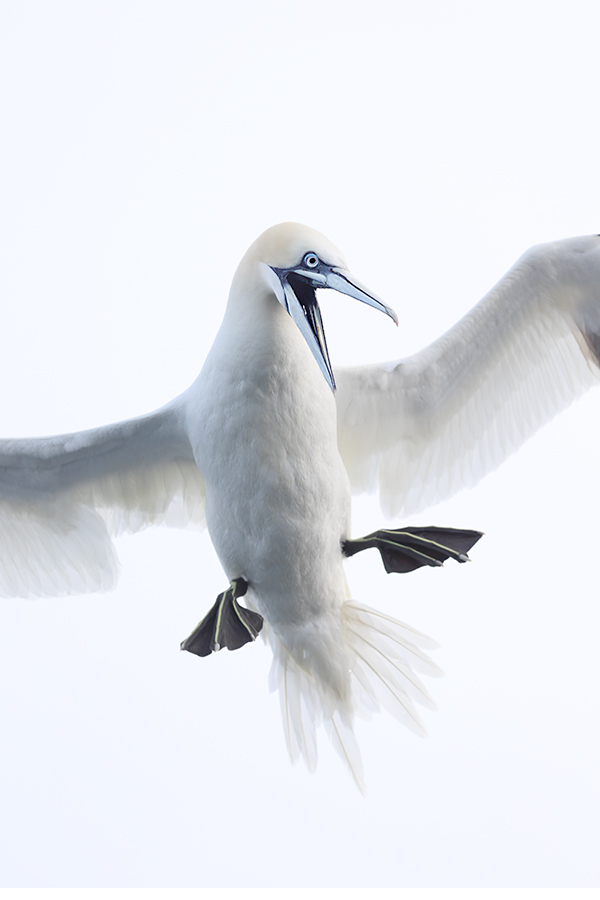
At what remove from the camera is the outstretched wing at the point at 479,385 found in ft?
8.21

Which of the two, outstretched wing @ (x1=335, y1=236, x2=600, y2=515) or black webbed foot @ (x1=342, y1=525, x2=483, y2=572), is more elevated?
outstretched wing @ (x1=335, y1=236, x2=600, y2=515)

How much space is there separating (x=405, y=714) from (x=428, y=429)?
0.75 metres

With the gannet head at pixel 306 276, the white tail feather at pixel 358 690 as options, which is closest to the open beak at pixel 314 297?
the gannet head at pixel 306 276

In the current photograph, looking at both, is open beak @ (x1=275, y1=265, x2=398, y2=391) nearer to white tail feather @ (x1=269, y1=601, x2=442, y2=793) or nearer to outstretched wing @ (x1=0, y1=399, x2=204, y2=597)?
outstretched wing @ (x1=0, y1=399, x2=204, y2=597)

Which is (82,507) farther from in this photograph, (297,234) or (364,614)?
(297,234)

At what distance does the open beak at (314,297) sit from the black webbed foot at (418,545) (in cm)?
57

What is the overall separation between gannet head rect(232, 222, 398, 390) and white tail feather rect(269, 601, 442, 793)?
2.38 ft

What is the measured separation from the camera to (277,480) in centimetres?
211

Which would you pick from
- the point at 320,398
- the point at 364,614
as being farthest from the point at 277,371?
the point at 364,614

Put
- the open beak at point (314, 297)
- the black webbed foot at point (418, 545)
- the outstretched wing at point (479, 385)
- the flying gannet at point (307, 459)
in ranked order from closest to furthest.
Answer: the open beak at point (314, 297)
the flying gannet at point (307, 459)
the black webbed foot at point (418, 545)
the outstretched wing at point (479, 385)

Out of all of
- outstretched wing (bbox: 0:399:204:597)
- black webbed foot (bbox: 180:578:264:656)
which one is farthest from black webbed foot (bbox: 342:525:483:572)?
outstretched wing (bbox: 0:399:204:597)

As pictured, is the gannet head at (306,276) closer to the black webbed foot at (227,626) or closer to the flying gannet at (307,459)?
the flying gannet at (307,459)

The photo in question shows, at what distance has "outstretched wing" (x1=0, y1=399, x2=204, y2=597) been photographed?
251 cm

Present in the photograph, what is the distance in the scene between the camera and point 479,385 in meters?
2.64
